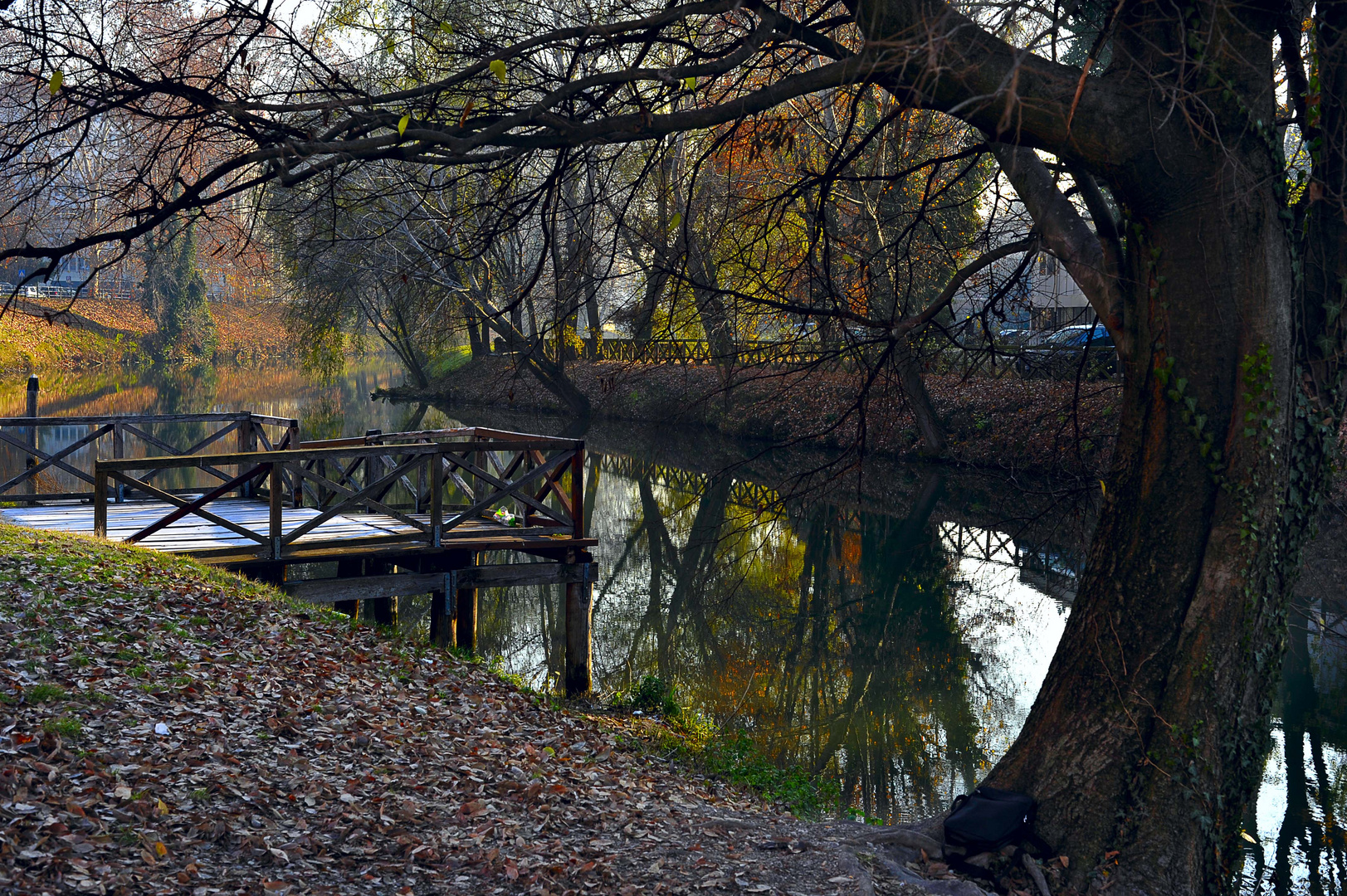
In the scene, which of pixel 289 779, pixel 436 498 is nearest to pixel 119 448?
pixel 436 498

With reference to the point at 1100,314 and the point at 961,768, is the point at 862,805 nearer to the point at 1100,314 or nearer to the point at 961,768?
the point at 961,768

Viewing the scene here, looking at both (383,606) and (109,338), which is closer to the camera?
(383,606)

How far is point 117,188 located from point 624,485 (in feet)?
67.3

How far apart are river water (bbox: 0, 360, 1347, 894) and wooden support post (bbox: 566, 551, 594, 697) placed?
1.33ft

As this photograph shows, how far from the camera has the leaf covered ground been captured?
15.2 feet

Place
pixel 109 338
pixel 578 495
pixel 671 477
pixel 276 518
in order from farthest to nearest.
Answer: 1. pixel 109 338
2. pixel 671 477
3. pixel 578 495
4. pixel 276 518

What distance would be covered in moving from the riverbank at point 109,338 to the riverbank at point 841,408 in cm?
1286

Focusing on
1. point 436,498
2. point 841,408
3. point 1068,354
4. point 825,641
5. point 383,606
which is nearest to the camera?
point 436,498

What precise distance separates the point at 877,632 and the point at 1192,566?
879cm

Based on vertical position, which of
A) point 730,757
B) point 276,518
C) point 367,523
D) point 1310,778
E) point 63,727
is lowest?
point 1310,778

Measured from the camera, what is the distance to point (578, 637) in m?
12.1

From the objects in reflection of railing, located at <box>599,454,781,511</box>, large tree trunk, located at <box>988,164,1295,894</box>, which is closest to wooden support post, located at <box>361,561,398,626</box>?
large tree trunk, located at <box>988,164,1295,894</box>

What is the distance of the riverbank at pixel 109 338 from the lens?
4400cm

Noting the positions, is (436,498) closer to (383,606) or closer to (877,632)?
(383,606)
